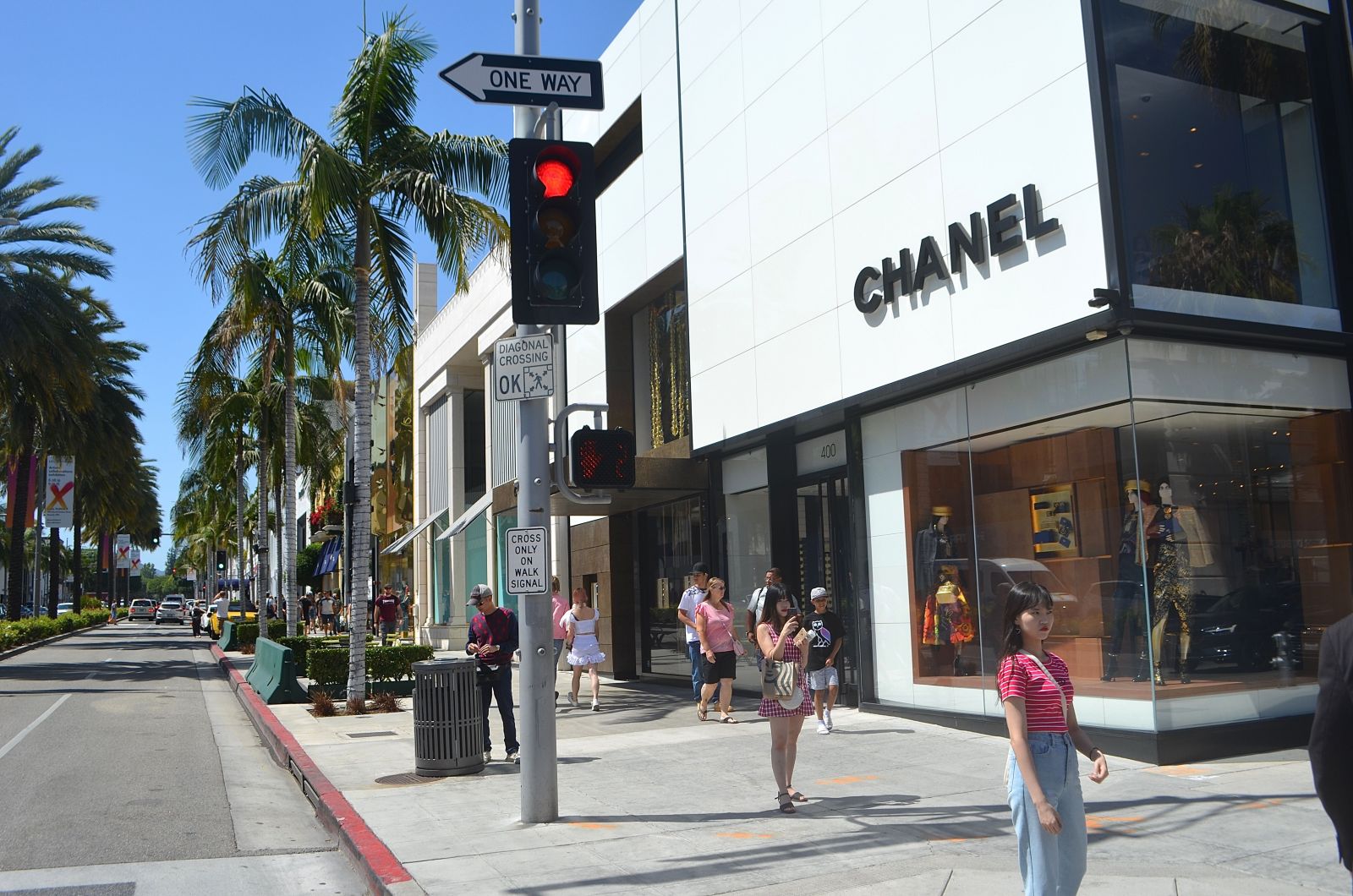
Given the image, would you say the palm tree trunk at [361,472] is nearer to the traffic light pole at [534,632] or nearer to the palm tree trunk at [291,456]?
the traffic light pole at [534,632]

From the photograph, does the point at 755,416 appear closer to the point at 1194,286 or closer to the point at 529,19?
the point at 1194,286

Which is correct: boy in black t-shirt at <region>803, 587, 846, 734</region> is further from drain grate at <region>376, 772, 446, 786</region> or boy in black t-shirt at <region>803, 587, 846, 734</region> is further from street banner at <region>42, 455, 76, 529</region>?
street banner at <region>42, 455, 76, 529</region>

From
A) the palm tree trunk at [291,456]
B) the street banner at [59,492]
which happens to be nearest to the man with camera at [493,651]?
the palm tree trunk at [291,456]

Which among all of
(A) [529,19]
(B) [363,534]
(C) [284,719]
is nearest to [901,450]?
(A) [529,19]

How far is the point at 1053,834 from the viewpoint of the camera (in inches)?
182

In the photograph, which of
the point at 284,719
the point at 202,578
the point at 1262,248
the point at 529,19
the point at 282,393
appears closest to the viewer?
the point at 529,19

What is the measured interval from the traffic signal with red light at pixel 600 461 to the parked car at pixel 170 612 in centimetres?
8002

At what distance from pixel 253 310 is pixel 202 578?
379 ft

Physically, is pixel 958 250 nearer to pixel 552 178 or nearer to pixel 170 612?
pixel 552 178

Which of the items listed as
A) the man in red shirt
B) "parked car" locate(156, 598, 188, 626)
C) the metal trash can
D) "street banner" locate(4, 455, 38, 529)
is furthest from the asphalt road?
"parked car" locate(156, 598, 188, 626)

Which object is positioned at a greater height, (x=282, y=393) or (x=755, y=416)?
(x=282, y=393)

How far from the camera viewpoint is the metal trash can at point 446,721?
10.5 meters

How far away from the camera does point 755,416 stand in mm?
16172

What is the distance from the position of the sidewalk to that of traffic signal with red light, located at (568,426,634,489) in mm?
2475
